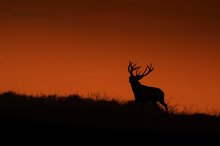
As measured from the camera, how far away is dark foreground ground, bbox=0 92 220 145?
12562 mm

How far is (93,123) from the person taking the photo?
595 inches

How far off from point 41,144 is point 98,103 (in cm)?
812

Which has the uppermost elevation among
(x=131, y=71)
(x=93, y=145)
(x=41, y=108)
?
(x=131, y=71)

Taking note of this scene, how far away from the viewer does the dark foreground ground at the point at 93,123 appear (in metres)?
12.6

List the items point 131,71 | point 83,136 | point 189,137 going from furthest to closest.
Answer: point 131,71 < point 189,137 < point 83,136

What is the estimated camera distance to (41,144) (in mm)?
11547

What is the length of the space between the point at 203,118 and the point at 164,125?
8.00 feet

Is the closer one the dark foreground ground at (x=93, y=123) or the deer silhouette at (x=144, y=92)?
the dark foreground ground at (x=93, y=123)

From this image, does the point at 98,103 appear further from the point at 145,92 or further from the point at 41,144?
the point at 41,144

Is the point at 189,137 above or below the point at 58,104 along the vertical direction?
below

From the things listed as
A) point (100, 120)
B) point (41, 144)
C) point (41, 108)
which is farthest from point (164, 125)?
point (41, 144)

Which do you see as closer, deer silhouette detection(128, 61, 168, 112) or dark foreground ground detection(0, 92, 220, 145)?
dark foreground ground detection(0, 92, 220, 145)

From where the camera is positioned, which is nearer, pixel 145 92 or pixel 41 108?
pixel 41 108

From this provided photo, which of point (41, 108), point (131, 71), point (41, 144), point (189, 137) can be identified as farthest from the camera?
point (131, 71)
